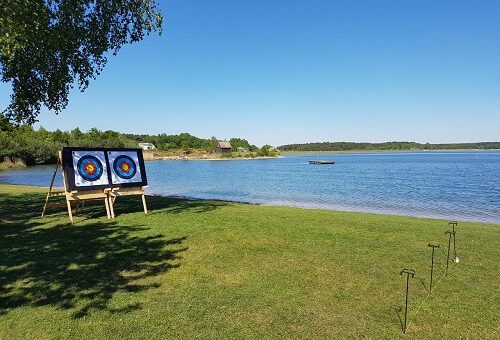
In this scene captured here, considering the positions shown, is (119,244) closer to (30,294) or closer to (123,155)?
(30,294)

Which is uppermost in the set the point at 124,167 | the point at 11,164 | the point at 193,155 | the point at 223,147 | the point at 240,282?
the point at 124,167

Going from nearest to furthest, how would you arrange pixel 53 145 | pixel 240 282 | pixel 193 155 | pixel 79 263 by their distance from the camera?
1. pixel 240 282
2. pixel 79 263
3. pixel 53 145
4. pixel 193 155

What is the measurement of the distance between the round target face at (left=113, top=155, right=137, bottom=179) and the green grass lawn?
3.62 metres

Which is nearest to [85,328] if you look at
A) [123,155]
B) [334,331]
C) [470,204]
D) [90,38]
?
[334,331]

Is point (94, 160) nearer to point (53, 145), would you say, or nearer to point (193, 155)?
point (53, 145)

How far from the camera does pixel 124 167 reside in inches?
622

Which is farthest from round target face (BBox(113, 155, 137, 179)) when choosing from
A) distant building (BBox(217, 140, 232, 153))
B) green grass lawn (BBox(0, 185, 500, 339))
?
distant building (BBox(217, 140, 232, 153))

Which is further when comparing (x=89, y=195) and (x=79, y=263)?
(x=89, y=195)

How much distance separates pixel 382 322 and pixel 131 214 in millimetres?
11879

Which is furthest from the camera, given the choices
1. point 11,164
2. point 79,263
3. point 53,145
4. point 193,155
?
point 193,155

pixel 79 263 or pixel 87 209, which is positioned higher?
pixel 79 263

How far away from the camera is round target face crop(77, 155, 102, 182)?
14461mm

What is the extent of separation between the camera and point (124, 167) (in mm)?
15797

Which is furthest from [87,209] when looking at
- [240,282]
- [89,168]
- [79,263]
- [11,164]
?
[11,164]
